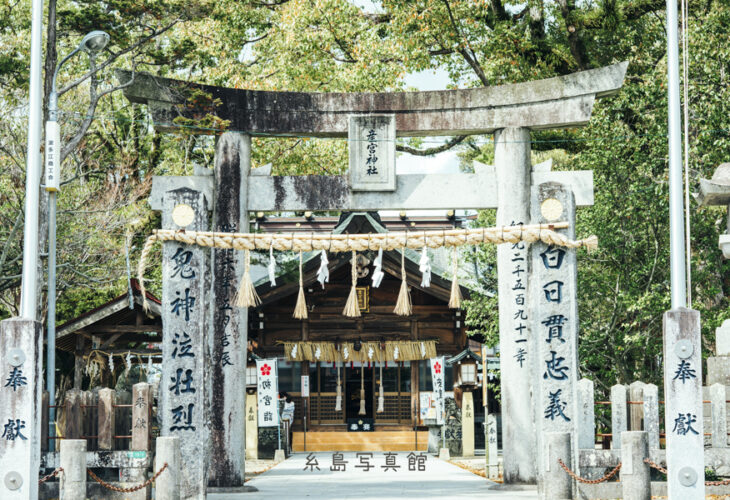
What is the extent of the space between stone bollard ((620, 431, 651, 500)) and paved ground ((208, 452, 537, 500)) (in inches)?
99.3

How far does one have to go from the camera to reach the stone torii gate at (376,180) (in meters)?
14.4

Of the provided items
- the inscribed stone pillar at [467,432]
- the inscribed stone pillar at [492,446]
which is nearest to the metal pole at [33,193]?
the inscribed stone pillar at [492,446]

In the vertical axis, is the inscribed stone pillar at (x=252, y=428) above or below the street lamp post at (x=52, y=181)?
below

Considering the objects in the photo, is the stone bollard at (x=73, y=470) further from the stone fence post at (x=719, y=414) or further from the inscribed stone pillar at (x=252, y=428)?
the inscribed stone pillar at (x=252, y=428)

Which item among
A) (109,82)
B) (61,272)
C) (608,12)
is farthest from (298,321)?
(608,12)

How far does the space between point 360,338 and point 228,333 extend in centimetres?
1214

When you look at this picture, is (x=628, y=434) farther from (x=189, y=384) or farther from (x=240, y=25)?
(x=240, y=25)

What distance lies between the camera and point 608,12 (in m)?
21.6

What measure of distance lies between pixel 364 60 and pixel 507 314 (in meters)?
11.7

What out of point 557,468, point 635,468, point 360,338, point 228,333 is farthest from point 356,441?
point 635,468

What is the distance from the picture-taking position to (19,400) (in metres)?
10.3

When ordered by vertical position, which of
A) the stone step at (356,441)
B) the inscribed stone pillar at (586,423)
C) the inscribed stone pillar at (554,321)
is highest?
the inscribed stone pillar at (554,321)

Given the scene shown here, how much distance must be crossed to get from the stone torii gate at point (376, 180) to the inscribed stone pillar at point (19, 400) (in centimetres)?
412

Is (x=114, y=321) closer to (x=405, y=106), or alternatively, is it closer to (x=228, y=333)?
(x=228, y=333)
